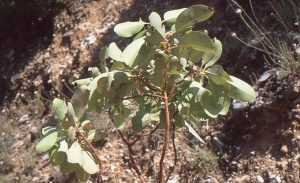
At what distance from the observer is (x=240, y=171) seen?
335cm

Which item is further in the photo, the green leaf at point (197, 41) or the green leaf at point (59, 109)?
the green leaf at point (59, 109)

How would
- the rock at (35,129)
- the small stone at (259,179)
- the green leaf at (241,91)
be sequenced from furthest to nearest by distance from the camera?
the rock at (35,129), the small stone at (259,179), the green leaf at (241,91)

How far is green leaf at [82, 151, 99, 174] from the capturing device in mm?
1604

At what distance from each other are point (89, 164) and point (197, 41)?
20.9 inches

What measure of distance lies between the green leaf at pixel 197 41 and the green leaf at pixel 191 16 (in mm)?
30

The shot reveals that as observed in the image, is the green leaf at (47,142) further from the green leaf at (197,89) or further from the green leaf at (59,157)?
the green leaf at (197,89)

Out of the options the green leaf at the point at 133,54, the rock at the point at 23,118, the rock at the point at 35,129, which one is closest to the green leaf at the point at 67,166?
the green leaf at the point at 133,54

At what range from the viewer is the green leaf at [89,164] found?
5.26 feet

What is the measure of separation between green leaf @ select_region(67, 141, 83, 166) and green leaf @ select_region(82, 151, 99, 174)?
4 centimetres

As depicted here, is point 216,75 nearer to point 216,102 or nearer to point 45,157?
point 216,102

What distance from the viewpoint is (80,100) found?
1.58 metres

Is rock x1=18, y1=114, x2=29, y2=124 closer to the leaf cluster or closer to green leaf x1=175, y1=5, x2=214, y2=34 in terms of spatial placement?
the leaf cluster

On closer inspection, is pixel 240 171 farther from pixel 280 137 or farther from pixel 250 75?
pixel 250 75

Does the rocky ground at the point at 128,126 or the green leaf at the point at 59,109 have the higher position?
the green leaf at the point at 59,109
